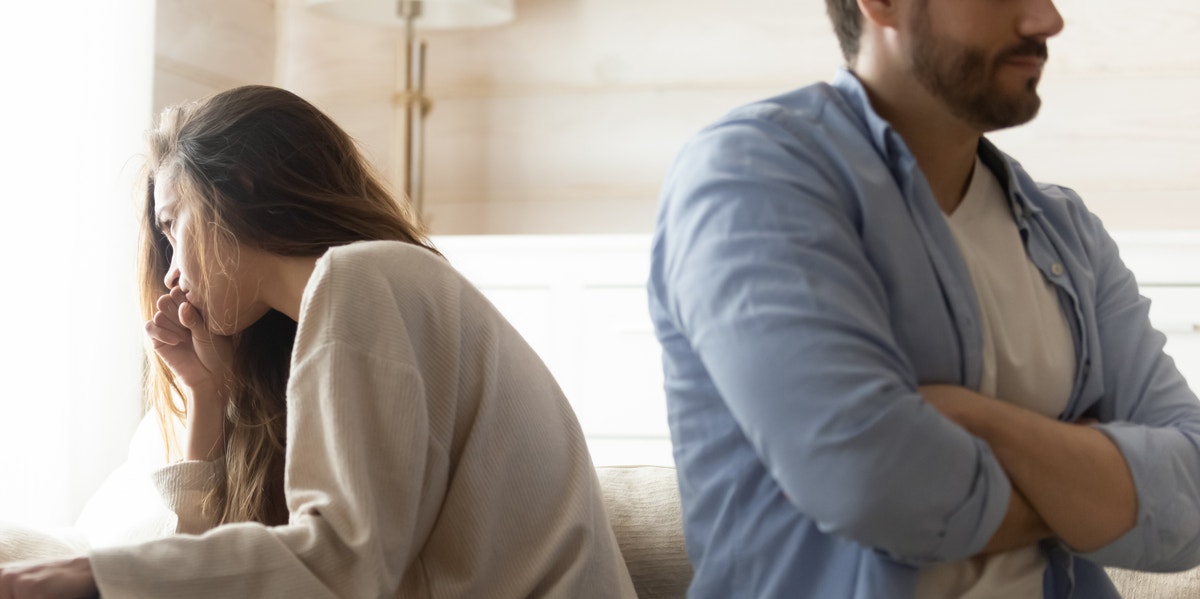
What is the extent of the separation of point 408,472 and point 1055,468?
20.1 inches

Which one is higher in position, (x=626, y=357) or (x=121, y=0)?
(x=121, y=0)

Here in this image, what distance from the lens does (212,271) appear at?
1485 mm

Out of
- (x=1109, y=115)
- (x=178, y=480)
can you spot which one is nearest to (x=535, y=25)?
(x=1109, y=115)

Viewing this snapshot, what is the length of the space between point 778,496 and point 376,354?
34 centimetres

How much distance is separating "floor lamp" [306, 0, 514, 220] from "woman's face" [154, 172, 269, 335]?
143 cm

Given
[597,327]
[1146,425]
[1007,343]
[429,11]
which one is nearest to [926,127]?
[1007,343]

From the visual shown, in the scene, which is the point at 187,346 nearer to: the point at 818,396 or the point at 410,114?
the point at 818,396

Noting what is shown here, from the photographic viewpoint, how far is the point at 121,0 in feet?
9.09

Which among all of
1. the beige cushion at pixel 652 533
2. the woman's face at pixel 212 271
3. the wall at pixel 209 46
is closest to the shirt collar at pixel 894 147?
the beige cushion at pixel 652 533

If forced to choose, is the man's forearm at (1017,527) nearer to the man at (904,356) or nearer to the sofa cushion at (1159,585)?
the man at (904,356)

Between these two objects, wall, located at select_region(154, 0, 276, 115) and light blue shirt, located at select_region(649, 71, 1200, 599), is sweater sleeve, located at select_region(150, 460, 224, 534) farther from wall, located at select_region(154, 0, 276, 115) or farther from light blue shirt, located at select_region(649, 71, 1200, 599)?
wall, located at select_region(154, 0, 276, 115)

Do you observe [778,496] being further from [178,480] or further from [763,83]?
[763,83]

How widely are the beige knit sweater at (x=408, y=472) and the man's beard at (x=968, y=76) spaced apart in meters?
0.45

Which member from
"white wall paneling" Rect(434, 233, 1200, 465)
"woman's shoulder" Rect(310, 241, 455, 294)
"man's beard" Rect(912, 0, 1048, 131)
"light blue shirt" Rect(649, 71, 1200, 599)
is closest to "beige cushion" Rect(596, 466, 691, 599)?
"light blue shirt" Rect(649, 71, 1200, 599)
